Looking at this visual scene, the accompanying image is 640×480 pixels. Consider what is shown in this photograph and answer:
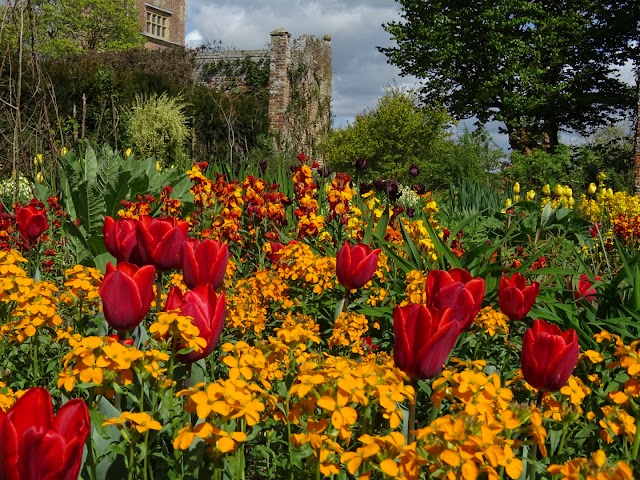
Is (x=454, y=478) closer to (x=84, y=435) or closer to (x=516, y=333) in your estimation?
(x=84, y=435)

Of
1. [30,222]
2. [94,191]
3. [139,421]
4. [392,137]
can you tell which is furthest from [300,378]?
[392,137]

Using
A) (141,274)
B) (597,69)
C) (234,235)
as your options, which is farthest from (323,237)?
(597,69)

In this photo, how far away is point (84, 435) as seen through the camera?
92 cm

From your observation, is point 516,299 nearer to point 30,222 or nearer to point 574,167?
point 30,222

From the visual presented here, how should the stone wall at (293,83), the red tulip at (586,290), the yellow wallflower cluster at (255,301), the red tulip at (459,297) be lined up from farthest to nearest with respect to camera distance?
the stone wall at (293,83) < the red tulip at (586,290) < the yellow wallflower cluster at (255,301) < the red tulip at (459,297)

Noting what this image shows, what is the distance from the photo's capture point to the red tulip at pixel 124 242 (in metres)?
1.87

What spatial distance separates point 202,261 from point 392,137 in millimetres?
16896

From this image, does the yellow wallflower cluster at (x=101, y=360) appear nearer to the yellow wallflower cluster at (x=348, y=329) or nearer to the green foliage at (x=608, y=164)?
the yellow wallflower cluster at (x=348, y=329)

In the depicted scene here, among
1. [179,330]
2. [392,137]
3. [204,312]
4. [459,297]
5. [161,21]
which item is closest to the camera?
[179,330]

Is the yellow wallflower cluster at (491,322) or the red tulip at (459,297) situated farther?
the yellow wallflower cluster at (491,322)

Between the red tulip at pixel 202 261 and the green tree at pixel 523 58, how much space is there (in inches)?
794

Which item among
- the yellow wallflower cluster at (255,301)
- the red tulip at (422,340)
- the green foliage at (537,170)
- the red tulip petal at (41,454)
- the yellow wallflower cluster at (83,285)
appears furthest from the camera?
the green foliage at (537,170)

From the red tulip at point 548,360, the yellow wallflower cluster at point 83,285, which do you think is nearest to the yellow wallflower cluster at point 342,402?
the red tulip at point 548,360

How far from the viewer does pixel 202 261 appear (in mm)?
1845
